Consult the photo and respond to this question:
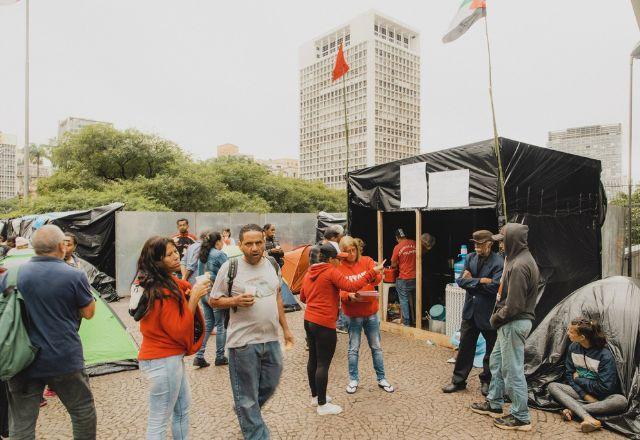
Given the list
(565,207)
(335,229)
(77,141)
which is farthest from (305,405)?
(77,141)

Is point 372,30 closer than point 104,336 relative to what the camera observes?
No

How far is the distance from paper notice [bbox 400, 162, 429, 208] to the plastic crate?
1413 millimetres

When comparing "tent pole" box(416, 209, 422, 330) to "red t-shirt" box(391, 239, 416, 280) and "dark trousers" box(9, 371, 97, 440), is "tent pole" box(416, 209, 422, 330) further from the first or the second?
"dark trousers" box(9, 371, 97, 440)

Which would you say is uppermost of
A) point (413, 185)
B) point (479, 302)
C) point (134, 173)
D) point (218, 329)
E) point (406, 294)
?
point (134, 173)

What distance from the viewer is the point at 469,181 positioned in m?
5.67

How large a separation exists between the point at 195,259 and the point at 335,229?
2132mm

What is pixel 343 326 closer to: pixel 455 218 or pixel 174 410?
pixel 455 218

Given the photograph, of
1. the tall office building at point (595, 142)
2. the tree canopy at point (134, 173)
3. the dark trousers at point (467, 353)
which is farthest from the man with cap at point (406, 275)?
the tall office building at point (595, 142)

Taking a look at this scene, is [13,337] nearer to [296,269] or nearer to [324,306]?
[324,306]

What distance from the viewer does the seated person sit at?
3.76 metres

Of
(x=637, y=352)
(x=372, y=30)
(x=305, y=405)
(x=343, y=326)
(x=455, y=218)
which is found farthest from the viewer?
(x=372, y=30)

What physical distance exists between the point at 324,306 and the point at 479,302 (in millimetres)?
1784

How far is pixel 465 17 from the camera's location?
5398 millimetres

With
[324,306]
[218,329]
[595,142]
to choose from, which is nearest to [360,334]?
[324,306]
